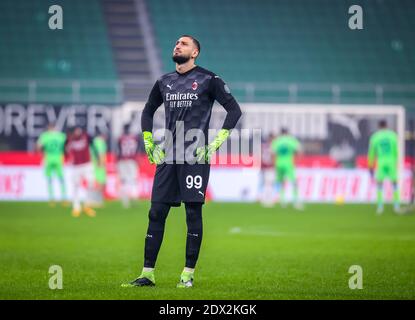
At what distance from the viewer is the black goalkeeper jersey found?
9094 mm

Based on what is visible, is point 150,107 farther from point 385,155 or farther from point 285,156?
point 285,156

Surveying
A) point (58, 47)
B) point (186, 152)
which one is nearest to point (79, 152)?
point (58, 47)

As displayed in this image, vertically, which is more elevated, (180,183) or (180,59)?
(180,59)

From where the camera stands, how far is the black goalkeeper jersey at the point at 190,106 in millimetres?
9094

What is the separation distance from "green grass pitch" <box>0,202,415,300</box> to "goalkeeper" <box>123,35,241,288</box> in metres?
0.41

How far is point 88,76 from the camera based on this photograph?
1383 inches

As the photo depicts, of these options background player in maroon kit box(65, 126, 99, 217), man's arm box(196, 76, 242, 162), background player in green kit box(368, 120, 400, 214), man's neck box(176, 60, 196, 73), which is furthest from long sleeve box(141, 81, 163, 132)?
background player in green kit box(368, 120, 400, 214)

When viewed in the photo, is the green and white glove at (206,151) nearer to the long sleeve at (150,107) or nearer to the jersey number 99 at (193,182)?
the jersey number 99 at (193,182)

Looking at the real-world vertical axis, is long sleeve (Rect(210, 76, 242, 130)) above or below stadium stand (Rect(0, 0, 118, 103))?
below

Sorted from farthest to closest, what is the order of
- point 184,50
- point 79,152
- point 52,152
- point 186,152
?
1. point 52,152
2. point 79,152
3. point 186,152
4. point 184,50

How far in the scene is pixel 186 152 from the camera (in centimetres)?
913

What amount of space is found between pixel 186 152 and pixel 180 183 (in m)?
0.30

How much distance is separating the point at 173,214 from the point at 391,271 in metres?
12.7

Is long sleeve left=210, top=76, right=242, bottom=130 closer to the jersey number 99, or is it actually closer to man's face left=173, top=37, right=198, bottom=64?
man's face left=173, top=37, right=198, bottom=64
